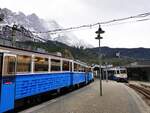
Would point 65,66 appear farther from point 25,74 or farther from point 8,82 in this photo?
point 8,82

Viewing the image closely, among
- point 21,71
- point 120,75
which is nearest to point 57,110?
point 21,71

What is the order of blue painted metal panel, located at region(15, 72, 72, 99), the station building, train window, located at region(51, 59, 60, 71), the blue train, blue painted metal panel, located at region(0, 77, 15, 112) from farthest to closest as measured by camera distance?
the station building
train window, located at region(51, 59, 60, 71)
blue painted metal panel, located at region(15, 72, 72, 99)
the blue train
blue painted metal panel, located at region(0, 77, 15, 112)

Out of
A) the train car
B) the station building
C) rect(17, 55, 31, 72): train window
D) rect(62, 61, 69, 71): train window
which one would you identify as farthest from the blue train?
the station building

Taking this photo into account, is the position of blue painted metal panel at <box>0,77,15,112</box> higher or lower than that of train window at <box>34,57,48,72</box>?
lower

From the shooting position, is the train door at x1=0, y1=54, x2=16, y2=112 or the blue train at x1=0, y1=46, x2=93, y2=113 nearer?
the train door at x1=0, y1=54, x2=16, y2=112

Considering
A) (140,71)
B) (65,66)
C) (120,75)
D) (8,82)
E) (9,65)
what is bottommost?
(8,82)

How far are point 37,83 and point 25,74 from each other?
5.18ft

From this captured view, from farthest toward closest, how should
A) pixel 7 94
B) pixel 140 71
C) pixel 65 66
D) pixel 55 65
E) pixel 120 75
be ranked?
pixel 140 71 → pixel 120 75 → pixel 65 66 → pixel 55 65 → pixel 7 94

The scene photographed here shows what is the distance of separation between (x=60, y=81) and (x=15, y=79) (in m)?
6.77

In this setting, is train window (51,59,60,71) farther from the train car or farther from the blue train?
the train car

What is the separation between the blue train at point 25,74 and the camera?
9156mm

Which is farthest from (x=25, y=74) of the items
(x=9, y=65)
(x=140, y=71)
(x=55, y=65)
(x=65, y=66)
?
(x=140, y=71)

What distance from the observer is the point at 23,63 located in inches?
431

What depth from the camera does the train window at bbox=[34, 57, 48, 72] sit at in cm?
1234
